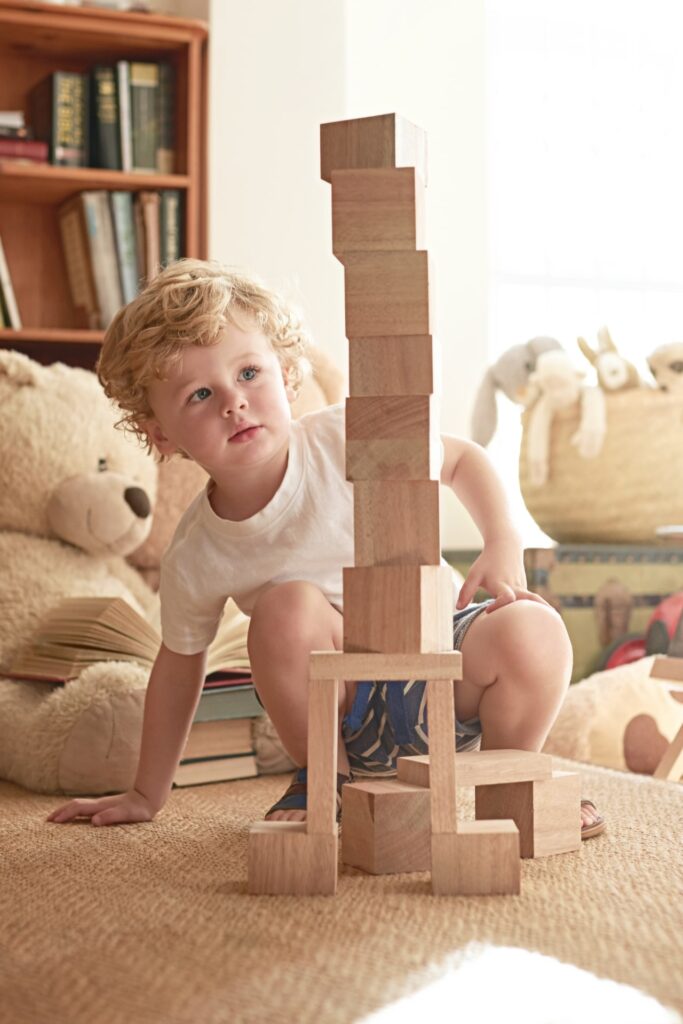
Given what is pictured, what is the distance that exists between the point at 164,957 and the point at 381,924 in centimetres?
14

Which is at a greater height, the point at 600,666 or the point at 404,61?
the point at 404,61

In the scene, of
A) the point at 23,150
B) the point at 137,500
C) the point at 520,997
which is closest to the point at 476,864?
the point at 520,997

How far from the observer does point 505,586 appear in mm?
967

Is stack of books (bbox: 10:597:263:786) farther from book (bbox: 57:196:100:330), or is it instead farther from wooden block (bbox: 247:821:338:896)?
book (bbox: 57:196:100:330)

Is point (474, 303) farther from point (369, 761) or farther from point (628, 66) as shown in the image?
point (369, 761)

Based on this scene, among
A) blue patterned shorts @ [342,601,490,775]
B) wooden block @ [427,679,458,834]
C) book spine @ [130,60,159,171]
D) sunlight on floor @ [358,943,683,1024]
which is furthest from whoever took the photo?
book spine @ [130,60,159,171]

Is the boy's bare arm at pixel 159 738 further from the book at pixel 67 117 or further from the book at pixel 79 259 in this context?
the book at pixel 67 117

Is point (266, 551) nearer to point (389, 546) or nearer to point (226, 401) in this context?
point (226, 401)

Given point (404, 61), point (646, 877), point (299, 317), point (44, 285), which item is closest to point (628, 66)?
point (404, 61)

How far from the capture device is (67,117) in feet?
6.52

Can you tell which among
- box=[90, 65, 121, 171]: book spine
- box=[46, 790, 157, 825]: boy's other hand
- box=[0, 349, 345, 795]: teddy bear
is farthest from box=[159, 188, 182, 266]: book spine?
box=[46, 790, 157, 825]: boy's other hand

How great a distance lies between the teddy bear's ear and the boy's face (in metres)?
0.62

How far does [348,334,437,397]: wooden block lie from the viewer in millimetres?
798

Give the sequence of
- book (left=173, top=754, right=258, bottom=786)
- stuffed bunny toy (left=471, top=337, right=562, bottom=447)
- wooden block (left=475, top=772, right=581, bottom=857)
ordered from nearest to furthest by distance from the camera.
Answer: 1. wooden block (left=475, top=772, right=581, bottom=857)
2. book (left=173, top=754, right=258, bottom=786)
3. stuffed bunny toy (left=471, top=337, right=562, bottom=447)
